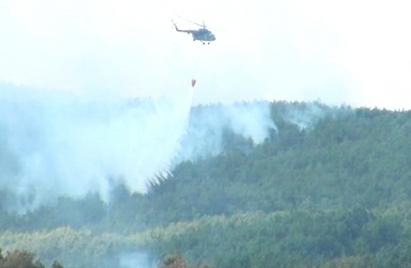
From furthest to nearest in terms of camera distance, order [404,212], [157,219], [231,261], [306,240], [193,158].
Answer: [193,158]
[157,219]
[404,212]
[306,240]
[231,261]

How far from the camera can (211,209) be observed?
16500cm

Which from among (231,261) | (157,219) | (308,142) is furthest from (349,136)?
(231,261)

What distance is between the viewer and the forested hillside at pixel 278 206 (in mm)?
139250

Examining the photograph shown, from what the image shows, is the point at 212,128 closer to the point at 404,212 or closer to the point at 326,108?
the point at 326,108

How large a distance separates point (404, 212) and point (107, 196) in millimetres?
22478

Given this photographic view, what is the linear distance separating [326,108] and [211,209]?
2527cm

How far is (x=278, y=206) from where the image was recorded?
16538 cm

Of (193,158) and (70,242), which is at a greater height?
(193,158)

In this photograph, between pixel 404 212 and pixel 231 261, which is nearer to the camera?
pixel 231 261

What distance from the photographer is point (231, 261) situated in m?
Answer: 131

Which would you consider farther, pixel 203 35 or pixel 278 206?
pixel 278 206

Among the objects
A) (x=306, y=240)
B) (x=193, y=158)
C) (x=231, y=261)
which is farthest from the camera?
(x=193, y=158)

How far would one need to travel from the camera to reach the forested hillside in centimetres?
13925

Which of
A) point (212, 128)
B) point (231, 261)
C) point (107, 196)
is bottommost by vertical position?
point (231, 261)
